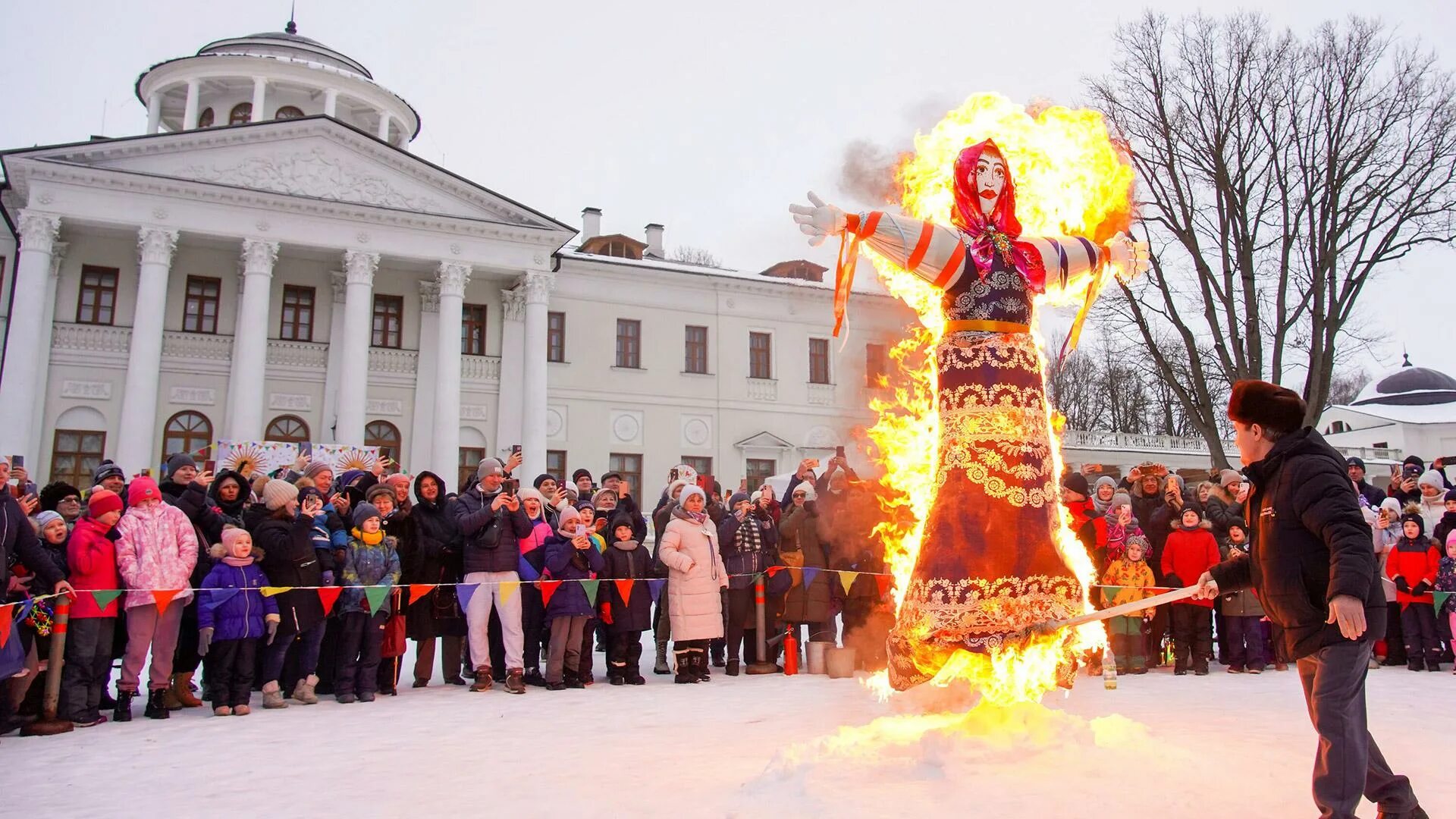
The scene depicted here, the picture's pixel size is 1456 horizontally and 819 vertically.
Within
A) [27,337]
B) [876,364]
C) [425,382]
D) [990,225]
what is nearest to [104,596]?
[876,364]

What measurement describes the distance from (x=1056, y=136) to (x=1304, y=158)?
700 inches

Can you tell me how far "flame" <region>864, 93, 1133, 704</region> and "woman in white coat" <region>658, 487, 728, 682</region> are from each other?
4.09 metres

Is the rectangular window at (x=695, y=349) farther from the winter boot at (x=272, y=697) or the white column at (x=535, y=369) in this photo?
the winter boot at (x=272, y=697)

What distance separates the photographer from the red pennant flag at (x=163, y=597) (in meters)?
7.23

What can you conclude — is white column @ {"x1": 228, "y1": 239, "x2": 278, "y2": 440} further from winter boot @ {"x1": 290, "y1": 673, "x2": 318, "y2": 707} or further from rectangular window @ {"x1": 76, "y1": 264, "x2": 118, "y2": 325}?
winter boot @ {"x1": 290, "y1": 673, "x2": 318, "y2": 707}

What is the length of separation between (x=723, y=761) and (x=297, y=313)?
2744 cm

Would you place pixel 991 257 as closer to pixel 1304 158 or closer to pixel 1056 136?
pixel 1056 136

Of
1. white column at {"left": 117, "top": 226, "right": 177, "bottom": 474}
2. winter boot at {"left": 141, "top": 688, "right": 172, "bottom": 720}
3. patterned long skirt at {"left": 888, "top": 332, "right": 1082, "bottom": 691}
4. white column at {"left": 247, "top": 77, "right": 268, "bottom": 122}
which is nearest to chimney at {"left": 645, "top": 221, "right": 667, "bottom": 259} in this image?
white column at {"left": 247, "top": 77, "right": 268, "bottom": 122}

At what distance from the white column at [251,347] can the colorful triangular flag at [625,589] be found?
63.7 feet

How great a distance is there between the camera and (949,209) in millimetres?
5312

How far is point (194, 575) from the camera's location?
7.80m

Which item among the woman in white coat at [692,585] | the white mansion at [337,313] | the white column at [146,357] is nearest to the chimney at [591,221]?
the white mansion at [337,313]

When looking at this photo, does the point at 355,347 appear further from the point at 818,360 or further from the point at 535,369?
the point at 818,360

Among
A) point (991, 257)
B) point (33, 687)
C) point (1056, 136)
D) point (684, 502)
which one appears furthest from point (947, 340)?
point (33, 687)
